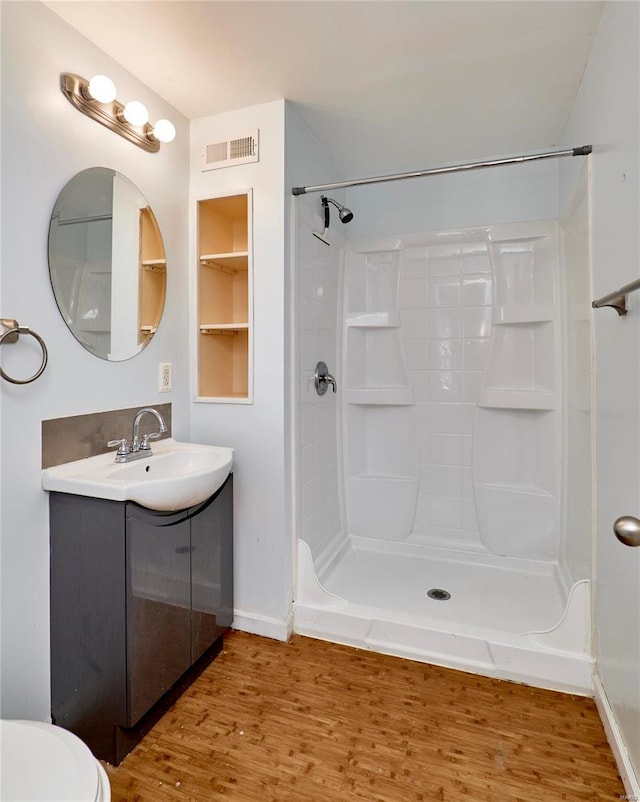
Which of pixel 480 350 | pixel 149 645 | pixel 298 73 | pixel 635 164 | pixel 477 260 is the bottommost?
pixel 149 645

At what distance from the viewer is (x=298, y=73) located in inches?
67.9

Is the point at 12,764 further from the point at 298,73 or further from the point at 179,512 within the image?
the point at 298,73

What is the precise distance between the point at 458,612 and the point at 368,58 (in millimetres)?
2317

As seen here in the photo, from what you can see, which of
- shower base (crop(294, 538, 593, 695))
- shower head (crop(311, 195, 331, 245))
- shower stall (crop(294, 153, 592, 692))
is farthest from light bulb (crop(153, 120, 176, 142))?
shower base (crop(294, 538, 593, 695))

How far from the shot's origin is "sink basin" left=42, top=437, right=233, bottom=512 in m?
1.35

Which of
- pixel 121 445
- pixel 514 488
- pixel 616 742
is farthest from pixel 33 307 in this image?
pixel 514 488

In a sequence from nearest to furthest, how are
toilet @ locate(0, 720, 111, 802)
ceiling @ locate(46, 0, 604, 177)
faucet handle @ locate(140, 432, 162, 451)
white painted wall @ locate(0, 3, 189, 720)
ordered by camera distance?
toilet @ locate(0, 720, 111, 802), white painted wall @ locate(0, 3, 189, 720), ceiling @ locate(46, 0, 604, 177), faucet handle @ locate(140, 432, 162, 451)

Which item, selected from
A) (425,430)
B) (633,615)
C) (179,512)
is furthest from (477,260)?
(179,512)

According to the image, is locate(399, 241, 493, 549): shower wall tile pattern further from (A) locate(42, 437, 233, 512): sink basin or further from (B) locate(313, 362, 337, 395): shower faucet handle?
(A) locate(42, 437, 233, 512): sink basin

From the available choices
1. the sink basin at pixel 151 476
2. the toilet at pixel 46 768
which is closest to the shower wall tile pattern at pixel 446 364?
the sink basin at pixel 151 476

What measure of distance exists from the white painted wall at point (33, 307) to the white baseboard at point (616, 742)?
1.76m

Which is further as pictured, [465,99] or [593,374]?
[465,99]

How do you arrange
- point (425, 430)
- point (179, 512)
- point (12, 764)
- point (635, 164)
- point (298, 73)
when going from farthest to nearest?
point (425, 430)
point (298, 73)
point (179, 512)
point (635, 164)
point (12, 764)

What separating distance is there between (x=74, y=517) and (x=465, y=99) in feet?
7.35
